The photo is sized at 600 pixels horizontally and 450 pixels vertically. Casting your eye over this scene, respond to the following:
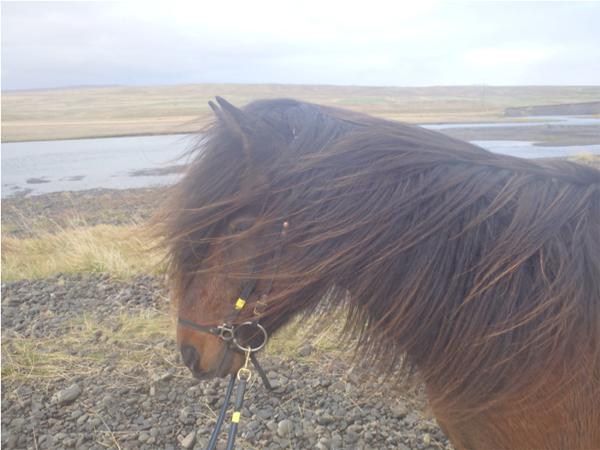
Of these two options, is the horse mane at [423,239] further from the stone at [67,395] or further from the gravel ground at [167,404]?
the stone at [67,395]

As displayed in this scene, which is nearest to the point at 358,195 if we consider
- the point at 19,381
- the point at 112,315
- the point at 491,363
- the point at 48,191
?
the point at 491,363

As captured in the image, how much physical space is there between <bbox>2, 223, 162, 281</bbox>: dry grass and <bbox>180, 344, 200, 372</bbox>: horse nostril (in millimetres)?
3574

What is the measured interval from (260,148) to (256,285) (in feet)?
1.83

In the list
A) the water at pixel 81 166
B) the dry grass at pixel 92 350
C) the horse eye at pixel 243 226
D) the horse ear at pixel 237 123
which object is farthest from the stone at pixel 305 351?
the water at pixel 81 166

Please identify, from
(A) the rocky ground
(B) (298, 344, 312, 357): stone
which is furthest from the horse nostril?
(B) (298, 344, 312, 357): stone

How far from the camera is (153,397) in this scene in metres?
3.02

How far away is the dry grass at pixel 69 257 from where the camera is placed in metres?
5.78

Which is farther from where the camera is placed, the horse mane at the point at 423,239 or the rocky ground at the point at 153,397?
the rocky ground at the point at 153,397

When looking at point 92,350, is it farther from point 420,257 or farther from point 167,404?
point 420,257

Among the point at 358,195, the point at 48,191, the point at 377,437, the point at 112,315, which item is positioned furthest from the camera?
the point at 48,191

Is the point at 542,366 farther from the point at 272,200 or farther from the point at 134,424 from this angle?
the point at 134,424

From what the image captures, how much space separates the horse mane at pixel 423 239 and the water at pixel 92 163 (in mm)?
8825

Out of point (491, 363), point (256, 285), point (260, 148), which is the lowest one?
point (491, 363)

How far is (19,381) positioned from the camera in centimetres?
321
